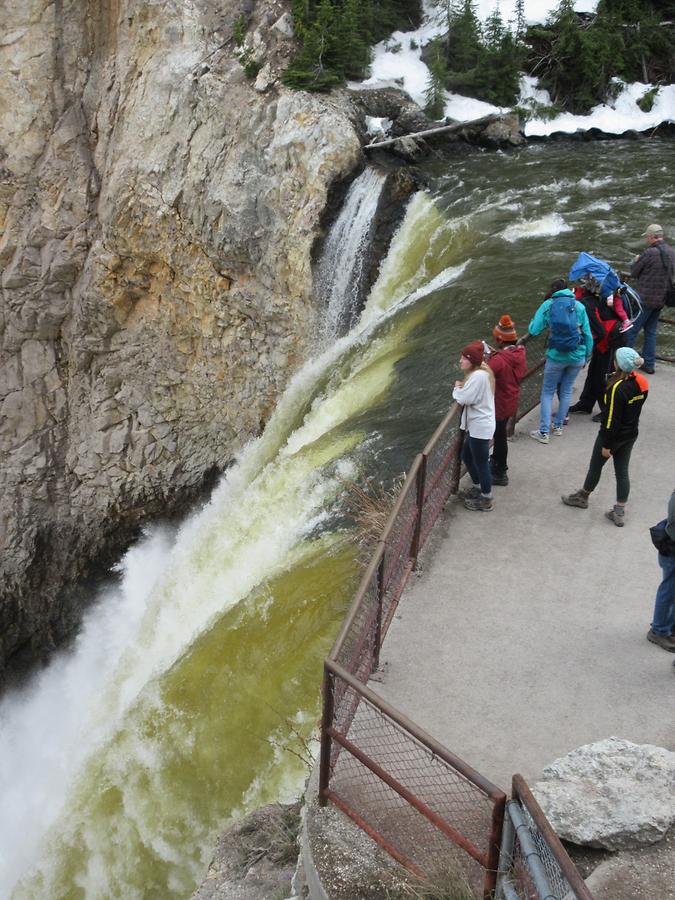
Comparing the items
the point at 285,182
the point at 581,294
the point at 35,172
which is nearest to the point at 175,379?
the point at 285,182

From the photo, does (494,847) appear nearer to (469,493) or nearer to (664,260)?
(469,493)

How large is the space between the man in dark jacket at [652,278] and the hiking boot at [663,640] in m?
3.70

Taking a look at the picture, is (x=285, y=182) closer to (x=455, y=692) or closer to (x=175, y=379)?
(x=175, y=379)

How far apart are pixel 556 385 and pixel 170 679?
16.8ft

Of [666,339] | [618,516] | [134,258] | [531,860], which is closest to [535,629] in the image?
[618,516]

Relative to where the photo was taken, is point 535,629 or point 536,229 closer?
point 535,629

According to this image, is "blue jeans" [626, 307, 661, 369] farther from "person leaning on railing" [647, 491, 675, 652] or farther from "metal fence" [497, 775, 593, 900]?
"metal fence" [497, 775, 593, 900]

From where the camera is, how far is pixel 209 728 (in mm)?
7805

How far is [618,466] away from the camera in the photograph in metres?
6.73

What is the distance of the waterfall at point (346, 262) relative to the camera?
1405cm

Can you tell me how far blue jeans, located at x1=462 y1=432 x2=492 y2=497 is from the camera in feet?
22.0

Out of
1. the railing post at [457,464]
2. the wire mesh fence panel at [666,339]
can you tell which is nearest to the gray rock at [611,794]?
the railing post at [457,464]

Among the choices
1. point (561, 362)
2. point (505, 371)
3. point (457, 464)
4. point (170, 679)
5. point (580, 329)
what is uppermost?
point (580, 329)

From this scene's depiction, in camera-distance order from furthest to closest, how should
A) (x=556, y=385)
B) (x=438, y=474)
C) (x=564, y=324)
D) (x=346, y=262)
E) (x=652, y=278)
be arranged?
(x=346, y=262) → (x=652, y=278) → (x=556, y=385) → (x=564, y=324) → (x=438, y=474)
